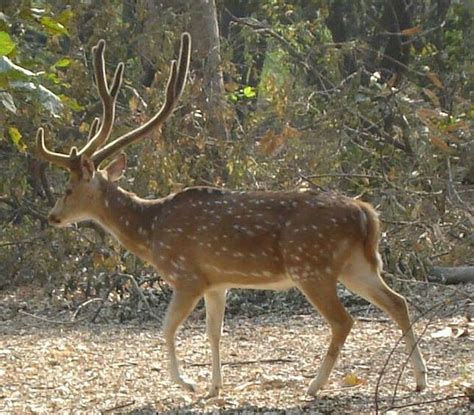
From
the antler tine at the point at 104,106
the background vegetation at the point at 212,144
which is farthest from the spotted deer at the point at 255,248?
the background vegetation at the point at 212,144

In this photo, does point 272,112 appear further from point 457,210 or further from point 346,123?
point 457,210

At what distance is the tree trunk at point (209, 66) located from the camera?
455 inches

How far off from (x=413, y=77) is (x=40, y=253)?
7.21 m

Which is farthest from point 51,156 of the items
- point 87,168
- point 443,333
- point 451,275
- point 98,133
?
point 451,275

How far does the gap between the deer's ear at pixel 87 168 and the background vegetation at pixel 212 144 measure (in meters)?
1.53

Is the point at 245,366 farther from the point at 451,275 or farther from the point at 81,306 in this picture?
the point at 451,275

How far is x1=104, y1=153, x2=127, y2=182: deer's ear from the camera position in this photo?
8.50m

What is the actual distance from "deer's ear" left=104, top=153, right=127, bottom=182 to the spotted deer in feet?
0.94

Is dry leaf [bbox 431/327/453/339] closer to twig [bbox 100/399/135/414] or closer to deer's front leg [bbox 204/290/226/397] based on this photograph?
deer's front leg [bbox 204/290/226/397]

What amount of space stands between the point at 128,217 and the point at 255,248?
1174mm

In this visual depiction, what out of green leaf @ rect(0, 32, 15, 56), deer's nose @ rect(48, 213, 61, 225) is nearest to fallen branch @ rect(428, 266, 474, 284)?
deer's nose @ rect(48, 213, 61, 225)

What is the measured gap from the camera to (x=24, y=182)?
11.8 m

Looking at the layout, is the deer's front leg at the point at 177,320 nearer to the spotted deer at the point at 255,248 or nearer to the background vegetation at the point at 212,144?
the spotted deer at the point at 255,248

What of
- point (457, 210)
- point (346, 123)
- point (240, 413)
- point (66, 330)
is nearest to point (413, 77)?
point (346, 123)
